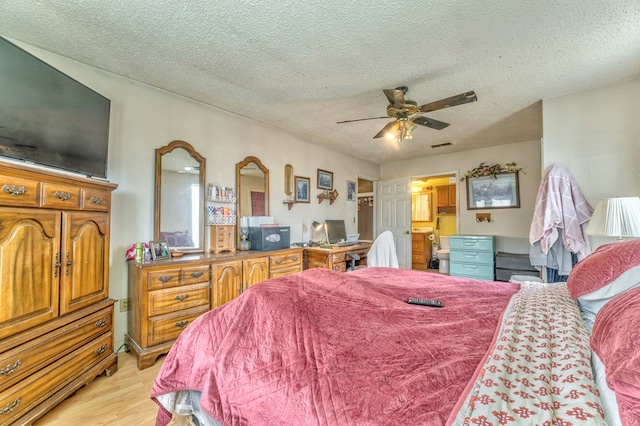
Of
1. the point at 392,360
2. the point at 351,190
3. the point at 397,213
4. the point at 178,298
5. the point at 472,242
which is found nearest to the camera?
the point at 392,360

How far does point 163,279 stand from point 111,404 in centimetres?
83

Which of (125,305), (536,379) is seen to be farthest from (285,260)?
(536,379)

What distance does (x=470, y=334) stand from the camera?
3.33 feet

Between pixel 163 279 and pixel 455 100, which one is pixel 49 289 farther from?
pixel 455 100

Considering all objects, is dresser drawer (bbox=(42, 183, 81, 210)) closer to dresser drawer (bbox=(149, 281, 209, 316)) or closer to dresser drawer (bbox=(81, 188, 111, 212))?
dresser drawer (bbox=(81, 188, 111, 212))

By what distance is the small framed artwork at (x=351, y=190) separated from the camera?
4949 millimetres

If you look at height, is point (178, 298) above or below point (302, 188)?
below

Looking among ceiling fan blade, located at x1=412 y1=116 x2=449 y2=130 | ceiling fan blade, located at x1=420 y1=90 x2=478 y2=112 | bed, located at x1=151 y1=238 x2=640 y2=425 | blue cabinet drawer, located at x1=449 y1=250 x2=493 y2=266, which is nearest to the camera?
bed, located at x1=151 y1=238 x2=640 y2=425

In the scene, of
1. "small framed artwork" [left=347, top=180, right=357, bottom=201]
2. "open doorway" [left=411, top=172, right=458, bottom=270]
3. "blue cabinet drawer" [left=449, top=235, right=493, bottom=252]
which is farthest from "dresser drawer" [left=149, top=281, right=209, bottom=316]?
"open doorway" [left=411, top=172, right=458, bottom=270]

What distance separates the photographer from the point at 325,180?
444 cm

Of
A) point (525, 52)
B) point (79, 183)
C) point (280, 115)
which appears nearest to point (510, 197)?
point (525, 52)

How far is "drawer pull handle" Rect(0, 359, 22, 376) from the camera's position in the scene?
1311mm

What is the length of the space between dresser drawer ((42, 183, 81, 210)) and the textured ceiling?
1.10 metres

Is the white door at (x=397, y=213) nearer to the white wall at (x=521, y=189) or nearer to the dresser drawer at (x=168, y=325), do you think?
the white wall at (x=521, y=189)
